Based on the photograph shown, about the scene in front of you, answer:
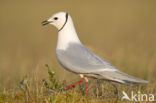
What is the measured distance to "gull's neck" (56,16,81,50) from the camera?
6.20 metres

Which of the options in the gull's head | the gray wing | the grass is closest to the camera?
the grass

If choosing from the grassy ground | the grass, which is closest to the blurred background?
the grassy ground

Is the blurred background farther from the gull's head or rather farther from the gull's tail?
the gull's tail

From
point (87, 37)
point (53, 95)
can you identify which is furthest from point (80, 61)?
point (87, 37)

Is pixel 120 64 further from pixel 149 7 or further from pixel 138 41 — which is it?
pixel 149 7

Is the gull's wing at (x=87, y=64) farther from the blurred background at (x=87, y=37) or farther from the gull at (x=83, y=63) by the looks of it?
the blurred background at (x=87, y=37)

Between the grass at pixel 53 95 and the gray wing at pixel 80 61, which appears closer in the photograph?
the grass at pixel 53 95

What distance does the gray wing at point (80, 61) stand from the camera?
5.84 metres

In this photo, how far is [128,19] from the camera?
21.9 metres

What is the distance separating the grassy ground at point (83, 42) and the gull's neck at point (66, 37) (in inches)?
24.4

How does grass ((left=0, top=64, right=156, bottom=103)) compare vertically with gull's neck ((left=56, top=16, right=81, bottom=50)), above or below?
below

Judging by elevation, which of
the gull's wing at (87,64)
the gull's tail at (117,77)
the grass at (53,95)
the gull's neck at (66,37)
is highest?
the gull's neck at (66,37)

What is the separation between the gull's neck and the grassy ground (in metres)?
0.62

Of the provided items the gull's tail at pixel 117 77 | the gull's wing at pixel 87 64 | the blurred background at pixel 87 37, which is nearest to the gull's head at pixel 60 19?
the gull's wing at pixel 87 64
